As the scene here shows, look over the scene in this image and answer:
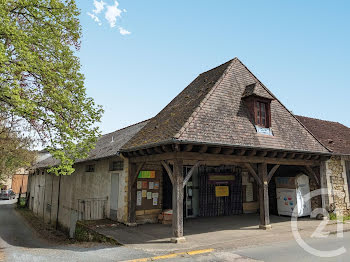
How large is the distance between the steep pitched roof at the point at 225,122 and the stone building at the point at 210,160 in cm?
4

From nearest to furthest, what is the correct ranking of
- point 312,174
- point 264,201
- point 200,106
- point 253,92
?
point 200,106 → point 264,201 → point 253,92 → point 312,174

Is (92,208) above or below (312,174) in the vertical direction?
below

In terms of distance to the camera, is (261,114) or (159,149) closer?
(159,149)

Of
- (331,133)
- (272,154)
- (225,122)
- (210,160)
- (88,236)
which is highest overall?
(331,133)

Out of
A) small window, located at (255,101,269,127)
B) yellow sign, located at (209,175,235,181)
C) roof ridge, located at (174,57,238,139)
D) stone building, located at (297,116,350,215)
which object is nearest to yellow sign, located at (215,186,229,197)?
yellow sign, located at (209,175,235,181)

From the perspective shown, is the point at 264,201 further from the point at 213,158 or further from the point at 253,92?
the point at 253,92

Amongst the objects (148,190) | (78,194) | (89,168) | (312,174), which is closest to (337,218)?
(312,174)

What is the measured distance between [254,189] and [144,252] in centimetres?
988

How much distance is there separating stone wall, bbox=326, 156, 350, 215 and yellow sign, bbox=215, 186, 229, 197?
197 inches

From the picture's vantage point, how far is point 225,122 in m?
9.88

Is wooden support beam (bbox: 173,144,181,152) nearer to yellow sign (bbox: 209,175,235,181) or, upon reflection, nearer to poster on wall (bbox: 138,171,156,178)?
poster on wall (bbox: 138,171,156,178)

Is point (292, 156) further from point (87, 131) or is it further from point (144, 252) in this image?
point (87, 131)

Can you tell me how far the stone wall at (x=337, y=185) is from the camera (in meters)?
13.0

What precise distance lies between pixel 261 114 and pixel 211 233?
5413 mm
